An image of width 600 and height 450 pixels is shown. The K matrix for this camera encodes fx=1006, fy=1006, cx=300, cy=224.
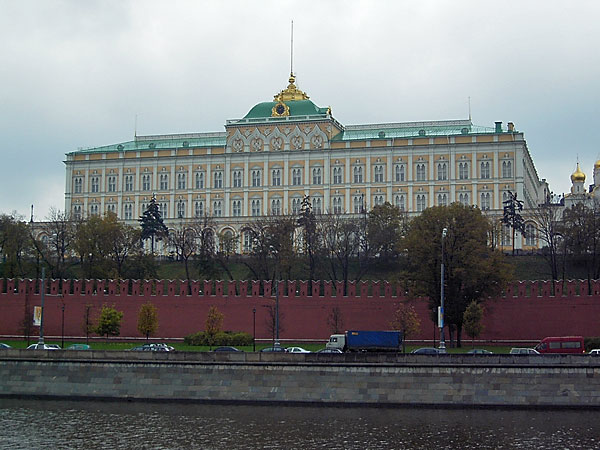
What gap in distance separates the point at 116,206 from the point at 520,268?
47.1m

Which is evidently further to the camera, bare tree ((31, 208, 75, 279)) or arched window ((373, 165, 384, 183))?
arched window ((373, 165, 384, 183))

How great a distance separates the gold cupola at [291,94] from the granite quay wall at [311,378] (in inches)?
2622

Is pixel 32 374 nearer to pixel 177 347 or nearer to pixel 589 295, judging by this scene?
pixel 177 347

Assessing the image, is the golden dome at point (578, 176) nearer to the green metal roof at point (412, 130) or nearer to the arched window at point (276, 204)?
the green metal roof at point (412, 130)

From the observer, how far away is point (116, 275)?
7019 centimetres

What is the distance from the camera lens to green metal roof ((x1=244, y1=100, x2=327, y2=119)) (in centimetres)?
10381

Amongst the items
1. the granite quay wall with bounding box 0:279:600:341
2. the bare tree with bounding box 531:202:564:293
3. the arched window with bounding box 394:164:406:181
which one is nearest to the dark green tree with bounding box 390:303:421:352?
the granite quay wall with bounding box 0:279:600:341

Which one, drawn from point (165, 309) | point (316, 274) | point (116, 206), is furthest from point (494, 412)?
point (116, 206)

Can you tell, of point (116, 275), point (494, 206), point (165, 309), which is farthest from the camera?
point (494, 206)

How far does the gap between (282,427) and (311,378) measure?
4.46 metres

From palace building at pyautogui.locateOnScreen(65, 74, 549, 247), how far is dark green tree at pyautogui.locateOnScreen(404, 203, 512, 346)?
120ft

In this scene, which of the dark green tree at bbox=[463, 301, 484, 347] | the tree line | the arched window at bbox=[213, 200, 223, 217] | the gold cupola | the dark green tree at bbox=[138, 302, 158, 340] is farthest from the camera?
the gold cupola

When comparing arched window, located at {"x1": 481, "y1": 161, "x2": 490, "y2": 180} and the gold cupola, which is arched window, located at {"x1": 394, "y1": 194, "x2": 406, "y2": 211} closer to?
arched window, located at {"x1": 481, "y1": 161, "x2": 490, "y2": 180}

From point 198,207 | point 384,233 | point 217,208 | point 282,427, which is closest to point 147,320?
point 282,427
